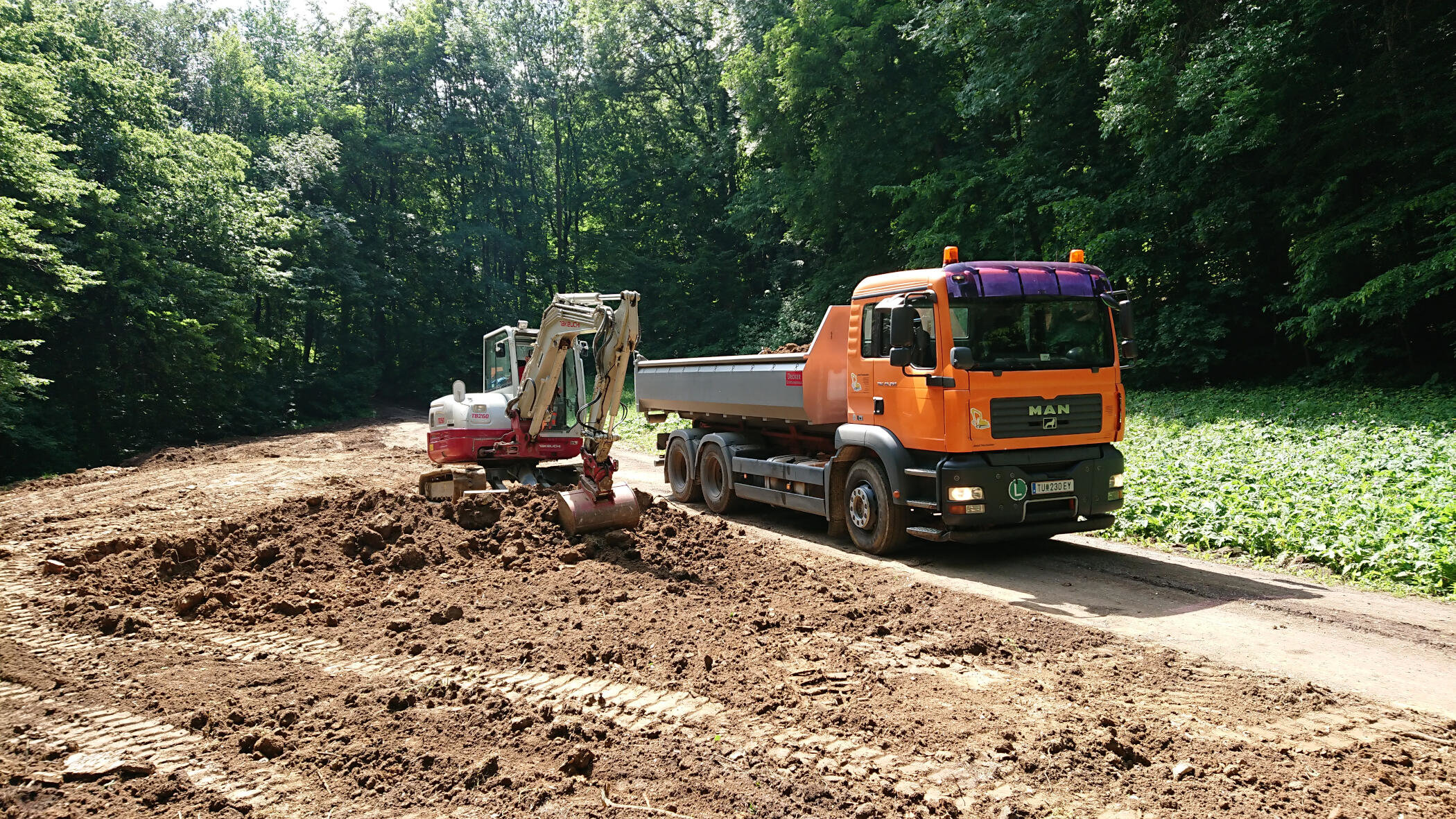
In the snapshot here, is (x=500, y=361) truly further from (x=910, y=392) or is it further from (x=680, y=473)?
(x=910, y=392)

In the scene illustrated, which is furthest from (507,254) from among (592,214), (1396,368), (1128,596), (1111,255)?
(1128,596)

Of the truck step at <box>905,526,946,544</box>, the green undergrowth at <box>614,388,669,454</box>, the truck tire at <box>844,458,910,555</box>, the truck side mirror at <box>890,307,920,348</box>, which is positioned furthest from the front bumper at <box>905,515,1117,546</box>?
the green undergrowth at <box>614,388,669,454</box>

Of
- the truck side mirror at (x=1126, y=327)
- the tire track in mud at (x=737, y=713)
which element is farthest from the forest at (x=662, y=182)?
the tire track in mud at (x=737, y=713)

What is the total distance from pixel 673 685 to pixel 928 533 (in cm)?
389

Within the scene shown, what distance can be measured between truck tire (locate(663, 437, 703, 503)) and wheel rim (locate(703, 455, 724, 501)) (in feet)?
0.71

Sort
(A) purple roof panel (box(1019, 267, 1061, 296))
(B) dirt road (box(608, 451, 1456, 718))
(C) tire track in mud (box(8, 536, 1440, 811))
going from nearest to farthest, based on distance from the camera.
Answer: (C) tire track in mud (box(8, 536, 1440, 811)) → (B) dirt road (box(608, 451, 1456, 718)) → (A) purple roof panel (box(1019, 267, 1061, 296))

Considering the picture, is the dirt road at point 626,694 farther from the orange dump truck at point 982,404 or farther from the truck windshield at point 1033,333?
the truck windshield at point 1033,333

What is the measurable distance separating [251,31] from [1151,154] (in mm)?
43933

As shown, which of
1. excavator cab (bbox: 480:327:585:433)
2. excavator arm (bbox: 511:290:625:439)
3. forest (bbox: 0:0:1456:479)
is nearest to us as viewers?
excavator arm (bbox: 511:290:625:439)

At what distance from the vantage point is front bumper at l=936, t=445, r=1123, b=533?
807 centimetres

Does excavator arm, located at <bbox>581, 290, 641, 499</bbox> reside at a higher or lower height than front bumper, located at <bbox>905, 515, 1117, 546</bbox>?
higher

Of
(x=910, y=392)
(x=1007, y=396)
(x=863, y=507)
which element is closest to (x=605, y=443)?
(x=863, y=507)

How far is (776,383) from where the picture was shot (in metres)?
10.5

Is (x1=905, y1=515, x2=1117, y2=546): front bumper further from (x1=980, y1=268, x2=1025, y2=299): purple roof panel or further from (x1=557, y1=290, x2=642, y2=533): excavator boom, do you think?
(x1=557, y1=290, x2=642, y2=533): excavator boom
